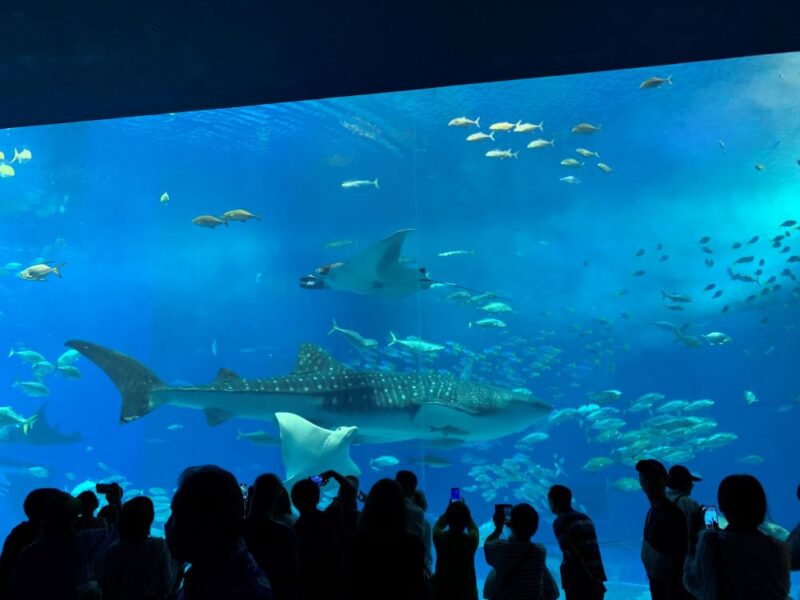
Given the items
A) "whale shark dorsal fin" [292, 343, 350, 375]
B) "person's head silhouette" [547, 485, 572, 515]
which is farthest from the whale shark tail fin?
"person's head silhouette" [547, 485, 572, 515]

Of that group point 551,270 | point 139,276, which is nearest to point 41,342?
point 139,276

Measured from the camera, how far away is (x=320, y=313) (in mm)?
30844

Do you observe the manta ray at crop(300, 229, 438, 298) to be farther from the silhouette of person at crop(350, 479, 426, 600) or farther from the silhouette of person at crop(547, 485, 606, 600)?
the silhouette of person at crop(350, 479, 426, 600)

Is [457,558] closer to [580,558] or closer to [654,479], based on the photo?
[580,558]

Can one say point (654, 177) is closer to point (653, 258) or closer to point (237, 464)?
A: point (653, 258)

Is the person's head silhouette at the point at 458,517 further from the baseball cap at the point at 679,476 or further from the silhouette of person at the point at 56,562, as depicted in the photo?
the silhouette of person at the point at 56,562

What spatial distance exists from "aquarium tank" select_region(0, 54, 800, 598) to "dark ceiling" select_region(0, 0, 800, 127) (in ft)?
11.9

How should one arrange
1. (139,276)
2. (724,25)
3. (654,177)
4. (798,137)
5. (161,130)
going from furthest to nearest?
(139,276) < (654,177) < (161,130) < (798,137) < (724,25)

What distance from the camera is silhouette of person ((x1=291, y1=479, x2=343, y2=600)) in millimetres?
2209

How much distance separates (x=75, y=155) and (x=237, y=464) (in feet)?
64.3

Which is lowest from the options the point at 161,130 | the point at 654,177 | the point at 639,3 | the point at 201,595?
the point at 201,595

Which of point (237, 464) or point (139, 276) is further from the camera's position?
point (139, 276)

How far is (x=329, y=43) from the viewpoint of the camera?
12.1 feet

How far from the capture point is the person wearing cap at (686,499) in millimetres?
2189
